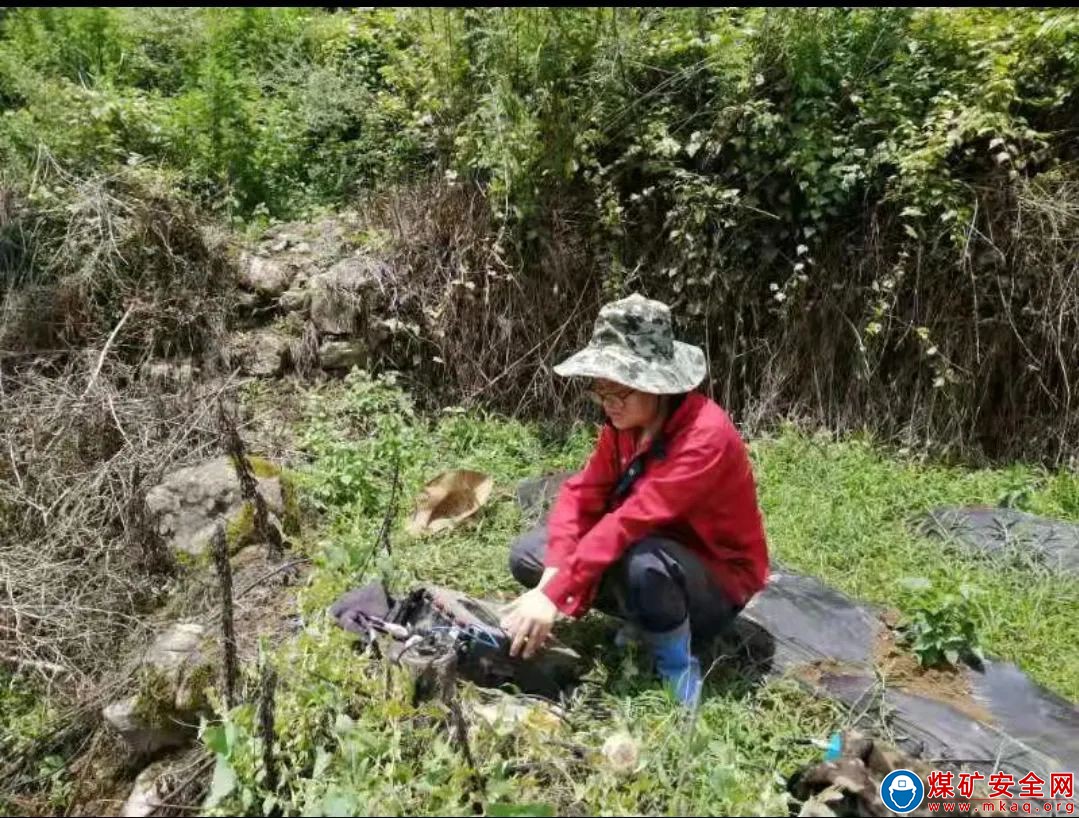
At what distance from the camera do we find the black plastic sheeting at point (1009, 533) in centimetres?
361

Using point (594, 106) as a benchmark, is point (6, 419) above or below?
below

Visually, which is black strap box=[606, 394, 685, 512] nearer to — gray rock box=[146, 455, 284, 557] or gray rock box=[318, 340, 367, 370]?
gray rock box=[146, 455, 284, 557]

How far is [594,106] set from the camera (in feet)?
15.3

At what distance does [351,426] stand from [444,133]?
6.22 ft

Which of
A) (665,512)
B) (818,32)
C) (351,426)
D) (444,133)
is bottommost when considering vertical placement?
(351,426)

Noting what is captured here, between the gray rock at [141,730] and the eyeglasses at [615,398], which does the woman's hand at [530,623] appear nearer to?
the eyeglasses at [615,398]

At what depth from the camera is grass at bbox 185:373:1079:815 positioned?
2086mm

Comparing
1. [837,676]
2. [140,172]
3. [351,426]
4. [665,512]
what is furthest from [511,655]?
[140,172]

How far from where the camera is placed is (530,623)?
2426mm

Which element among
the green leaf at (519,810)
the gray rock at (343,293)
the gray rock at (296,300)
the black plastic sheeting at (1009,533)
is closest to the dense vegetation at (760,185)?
the gray rock at (343,293)

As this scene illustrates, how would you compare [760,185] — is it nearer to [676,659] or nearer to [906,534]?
[906,534]

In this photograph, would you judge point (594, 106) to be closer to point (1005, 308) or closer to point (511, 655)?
point (1005, 308)

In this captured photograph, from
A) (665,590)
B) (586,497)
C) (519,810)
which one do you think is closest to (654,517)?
(665,590)

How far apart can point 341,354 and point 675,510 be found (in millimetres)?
3030
